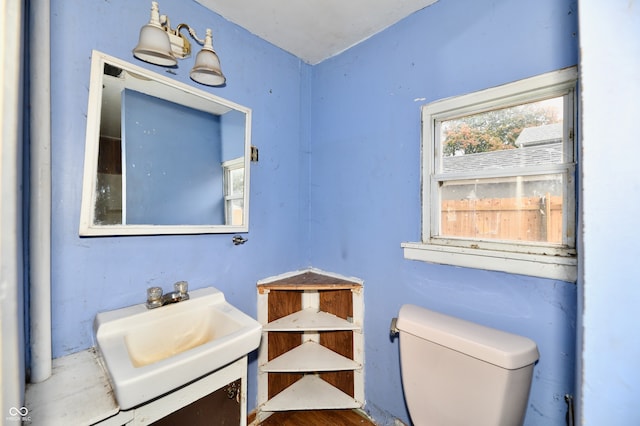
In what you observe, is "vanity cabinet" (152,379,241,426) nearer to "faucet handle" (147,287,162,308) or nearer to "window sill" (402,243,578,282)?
"faucet handle" (147,287,162,308)

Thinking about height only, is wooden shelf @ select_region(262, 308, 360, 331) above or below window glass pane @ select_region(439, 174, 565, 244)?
below

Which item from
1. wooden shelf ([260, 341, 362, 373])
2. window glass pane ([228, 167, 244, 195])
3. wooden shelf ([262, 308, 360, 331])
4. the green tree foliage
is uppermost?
the green tree foliage

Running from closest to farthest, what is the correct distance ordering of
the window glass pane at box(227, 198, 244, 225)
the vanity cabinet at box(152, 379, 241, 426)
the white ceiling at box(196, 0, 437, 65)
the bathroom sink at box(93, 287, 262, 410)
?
the bathroom sink at box(93, 287, 262, 410) < the vanity cabinet at box(152, 379, 241, 426) < the white ceiling at box(196, 0, 437, 65) < the window glass pane at box(227, 198, 244, 225)

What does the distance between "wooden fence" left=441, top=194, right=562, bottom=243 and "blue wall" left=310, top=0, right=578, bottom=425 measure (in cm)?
17

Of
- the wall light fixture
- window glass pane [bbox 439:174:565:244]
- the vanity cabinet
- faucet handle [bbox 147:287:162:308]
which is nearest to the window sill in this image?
window glass pane [bbox 439:174:565:244]

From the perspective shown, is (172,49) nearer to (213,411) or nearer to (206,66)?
(206,66)

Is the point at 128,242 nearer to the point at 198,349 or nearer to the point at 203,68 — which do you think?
the point at 198,349

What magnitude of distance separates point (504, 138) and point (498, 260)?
0.52 metres

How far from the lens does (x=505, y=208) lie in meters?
1.10

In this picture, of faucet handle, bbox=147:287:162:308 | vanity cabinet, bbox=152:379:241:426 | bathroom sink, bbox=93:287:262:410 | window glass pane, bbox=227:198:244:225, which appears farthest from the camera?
window glass pane, bbox=227:198:244:225

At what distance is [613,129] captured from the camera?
0.53m

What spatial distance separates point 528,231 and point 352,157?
908 mm

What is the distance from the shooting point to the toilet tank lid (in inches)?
34.1

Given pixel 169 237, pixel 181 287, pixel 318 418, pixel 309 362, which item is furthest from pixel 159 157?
pixel 318 418
